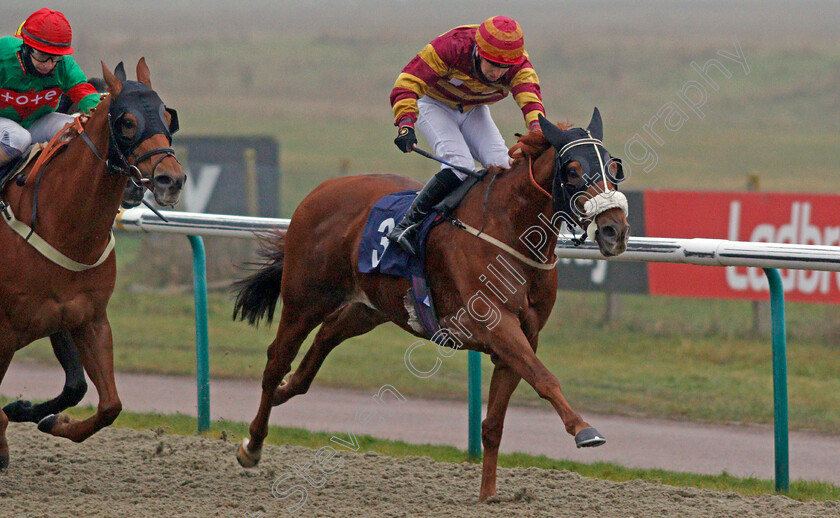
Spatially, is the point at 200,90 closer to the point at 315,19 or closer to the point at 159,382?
the point at 315,19

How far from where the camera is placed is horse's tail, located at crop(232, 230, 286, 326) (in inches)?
233

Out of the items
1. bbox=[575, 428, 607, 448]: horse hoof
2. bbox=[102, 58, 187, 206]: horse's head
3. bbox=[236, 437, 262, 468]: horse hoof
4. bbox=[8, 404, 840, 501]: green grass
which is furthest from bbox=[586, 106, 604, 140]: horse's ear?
bbox=[236, 437, 262, 468]: horse hoof

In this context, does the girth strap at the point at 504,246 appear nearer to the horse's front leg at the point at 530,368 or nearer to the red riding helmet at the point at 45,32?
the horse's front leg at the point at 530,368

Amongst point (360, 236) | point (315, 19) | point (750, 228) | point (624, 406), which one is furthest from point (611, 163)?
point (315, 19)

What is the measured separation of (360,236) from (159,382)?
3.32 m

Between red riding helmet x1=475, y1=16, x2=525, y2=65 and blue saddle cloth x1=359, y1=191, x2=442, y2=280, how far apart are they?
0.73m

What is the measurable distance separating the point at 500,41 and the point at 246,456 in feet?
7.61

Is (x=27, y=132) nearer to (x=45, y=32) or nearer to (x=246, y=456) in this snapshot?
(x=45, y=32)

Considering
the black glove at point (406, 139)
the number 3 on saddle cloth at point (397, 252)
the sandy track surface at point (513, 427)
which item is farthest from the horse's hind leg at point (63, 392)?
the black glove at point (406, 139)

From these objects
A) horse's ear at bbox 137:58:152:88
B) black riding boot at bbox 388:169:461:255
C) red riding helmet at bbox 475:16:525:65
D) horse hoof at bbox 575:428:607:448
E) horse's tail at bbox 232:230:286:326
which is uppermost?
red riding helmet at bbox 475:16:525:65

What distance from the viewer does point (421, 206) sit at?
4910 millimetres

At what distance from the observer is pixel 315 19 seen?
155ft

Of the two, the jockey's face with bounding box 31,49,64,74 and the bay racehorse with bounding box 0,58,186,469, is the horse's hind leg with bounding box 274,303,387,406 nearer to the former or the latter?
the bay racehorse with bounding box 0,58,186,469

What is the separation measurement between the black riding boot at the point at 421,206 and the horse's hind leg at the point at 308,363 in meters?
0.65
